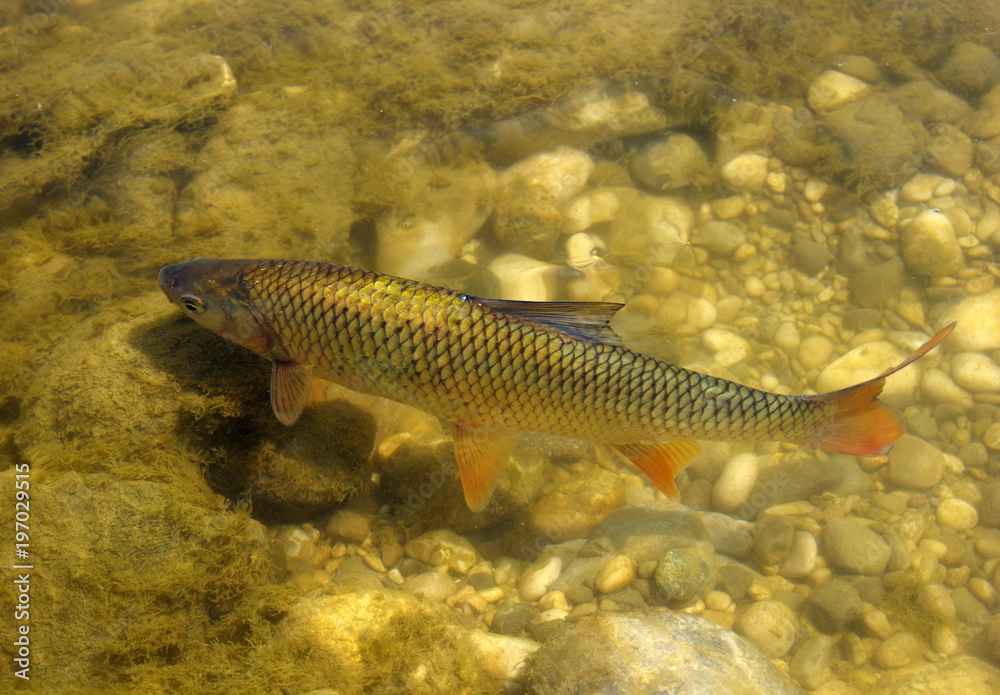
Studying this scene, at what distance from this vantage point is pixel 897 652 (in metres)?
4.49

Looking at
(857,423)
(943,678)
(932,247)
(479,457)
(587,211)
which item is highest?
(857,423)

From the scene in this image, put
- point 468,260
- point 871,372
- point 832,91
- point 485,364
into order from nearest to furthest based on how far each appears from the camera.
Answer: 1. point 485,364
2. point 871,372
3. point 468,260
4. point 832,91

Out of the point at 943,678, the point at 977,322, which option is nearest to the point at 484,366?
the point at 943,678

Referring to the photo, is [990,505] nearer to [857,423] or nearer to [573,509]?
[857,423]

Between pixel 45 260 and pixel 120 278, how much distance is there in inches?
32.0

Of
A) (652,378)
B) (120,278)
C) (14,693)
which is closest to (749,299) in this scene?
(652,378)

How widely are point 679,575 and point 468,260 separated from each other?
392cm

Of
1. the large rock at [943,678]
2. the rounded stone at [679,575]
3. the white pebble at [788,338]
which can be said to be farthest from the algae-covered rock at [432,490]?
the white pebble at [788,338]

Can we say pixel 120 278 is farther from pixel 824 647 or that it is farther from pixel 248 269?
pixel 824 647

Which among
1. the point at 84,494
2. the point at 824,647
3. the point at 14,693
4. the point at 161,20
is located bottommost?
the point at 824,647

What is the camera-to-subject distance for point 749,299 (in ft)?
22.8

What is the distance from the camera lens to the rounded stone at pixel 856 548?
4.96m

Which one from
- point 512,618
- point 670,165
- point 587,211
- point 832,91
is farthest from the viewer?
point 832,91

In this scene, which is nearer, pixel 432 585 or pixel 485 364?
pixel 485 364
